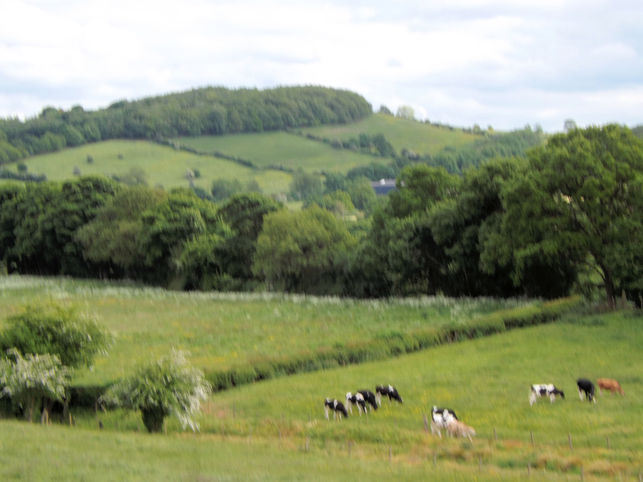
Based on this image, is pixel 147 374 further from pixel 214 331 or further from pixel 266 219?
pixel 266 219

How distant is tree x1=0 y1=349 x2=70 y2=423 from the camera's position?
111 feet

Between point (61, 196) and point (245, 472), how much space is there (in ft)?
346

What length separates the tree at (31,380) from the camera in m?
33.8

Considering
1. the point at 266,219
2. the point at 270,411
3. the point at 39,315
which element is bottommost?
the point at 270,411

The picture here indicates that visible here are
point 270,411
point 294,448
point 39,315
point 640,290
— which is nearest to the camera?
point 294,448

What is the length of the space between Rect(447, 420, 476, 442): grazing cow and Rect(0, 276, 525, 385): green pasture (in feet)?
46.2

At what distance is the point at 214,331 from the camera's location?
5903 centimetres

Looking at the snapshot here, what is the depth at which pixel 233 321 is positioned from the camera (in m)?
64.2

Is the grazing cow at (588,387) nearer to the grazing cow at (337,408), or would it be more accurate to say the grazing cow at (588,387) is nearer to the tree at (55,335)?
the grazing cow at (337,408)

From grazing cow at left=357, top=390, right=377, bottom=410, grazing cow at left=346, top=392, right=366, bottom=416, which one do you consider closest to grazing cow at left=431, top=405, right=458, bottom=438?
grazing cow at left=346, top=392, right=366, bottom=416

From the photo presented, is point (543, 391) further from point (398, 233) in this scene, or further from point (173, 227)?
point (173, 227)

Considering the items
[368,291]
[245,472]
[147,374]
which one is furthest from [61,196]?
[245,472]

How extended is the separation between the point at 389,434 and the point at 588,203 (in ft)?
110

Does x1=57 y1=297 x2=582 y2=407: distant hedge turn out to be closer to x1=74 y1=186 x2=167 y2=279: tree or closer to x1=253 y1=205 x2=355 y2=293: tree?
x1=253 y1=205 x2=355 y2=293: tree
